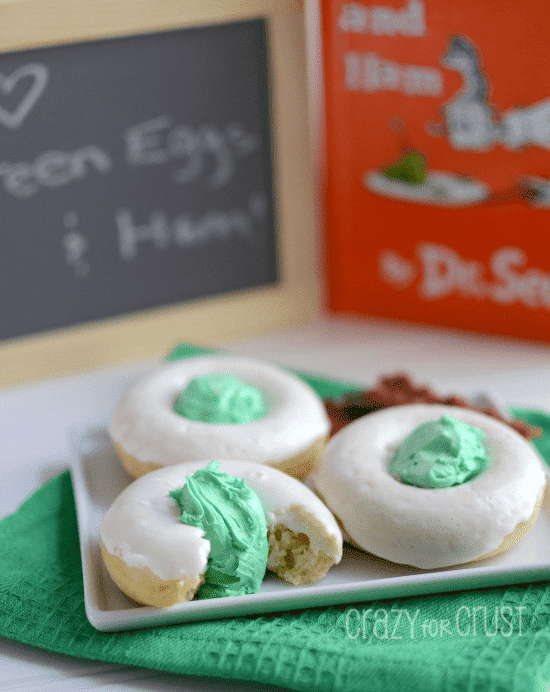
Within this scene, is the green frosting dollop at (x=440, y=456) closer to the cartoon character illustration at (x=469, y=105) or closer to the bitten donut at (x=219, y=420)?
the bitten donut at (x=219, y=420)

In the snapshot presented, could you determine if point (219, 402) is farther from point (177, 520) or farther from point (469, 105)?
point (469, 105)

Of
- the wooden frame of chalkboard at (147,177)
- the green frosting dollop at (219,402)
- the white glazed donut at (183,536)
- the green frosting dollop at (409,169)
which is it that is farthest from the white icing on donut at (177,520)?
the green frosting dollop at (409,169)

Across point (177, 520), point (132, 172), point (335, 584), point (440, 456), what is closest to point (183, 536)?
point (177, 520)

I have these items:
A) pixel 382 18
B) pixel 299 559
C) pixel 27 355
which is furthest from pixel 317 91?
pixel 299 559

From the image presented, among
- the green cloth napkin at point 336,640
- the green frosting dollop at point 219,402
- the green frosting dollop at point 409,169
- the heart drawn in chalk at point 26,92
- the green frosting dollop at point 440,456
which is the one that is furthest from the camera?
the green frosting dollop at point 409,169

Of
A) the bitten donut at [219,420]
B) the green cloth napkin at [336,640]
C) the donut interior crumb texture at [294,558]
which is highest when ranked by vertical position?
the bitten donut at [219,420]

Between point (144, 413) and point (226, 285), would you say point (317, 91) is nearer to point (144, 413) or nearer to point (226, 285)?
point (226, 285)

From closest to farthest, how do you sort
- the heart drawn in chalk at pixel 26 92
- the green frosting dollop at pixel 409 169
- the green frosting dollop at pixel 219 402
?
the green frosting dollop at pixel 219 402, the heart drawn in chalk at pixel 26 92, the green frosting dollop at pixel 409 169
